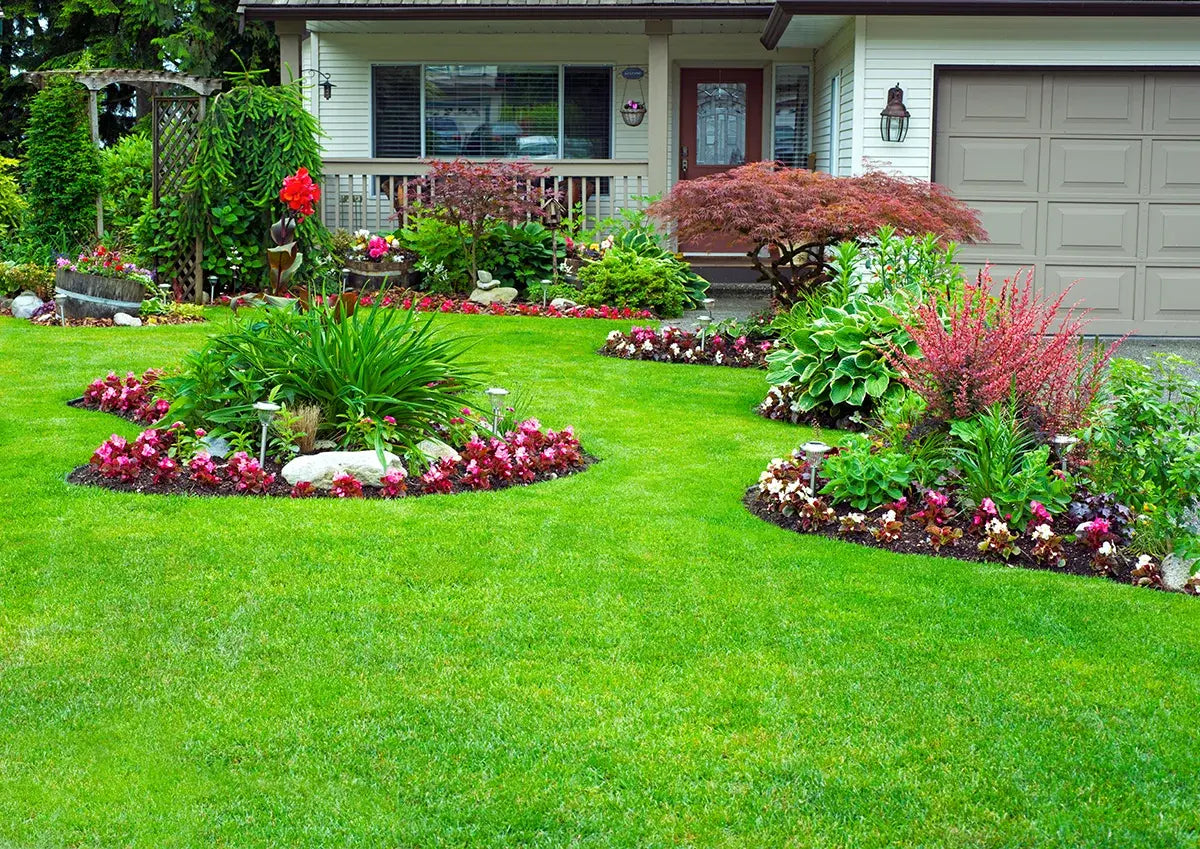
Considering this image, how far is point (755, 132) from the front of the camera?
56.0 feet

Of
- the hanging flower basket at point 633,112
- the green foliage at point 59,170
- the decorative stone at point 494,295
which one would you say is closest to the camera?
the decorative stone at point 494,295

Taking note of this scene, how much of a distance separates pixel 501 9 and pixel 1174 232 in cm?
757

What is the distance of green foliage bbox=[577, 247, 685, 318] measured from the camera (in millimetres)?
13344

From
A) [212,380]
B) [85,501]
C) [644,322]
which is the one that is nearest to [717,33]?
[644,322]

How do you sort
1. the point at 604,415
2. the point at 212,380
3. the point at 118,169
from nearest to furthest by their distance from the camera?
1. the point at 212,380
2. the point at 604,415
3. the point at 118,169

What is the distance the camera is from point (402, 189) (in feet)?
50.7

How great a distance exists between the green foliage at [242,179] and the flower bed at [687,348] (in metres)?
3.82

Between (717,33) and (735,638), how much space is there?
1306 centimetres

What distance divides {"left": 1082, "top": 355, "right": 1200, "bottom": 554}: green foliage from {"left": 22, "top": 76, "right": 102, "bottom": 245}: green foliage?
12227 millimetres

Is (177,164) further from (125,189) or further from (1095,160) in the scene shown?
(1095,160)

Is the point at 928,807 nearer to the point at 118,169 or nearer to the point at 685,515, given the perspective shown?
the point at 685,515

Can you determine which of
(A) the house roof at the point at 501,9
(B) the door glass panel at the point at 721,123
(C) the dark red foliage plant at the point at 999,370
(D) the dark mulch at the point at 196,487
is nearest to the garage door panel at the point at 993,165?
(A) the house roof at the point at 501,9

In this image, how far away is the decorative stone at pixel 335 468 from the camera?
640 cm

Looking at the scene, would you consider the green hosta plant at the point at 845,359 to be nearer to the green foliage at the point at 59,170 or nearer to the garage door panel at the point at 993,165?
the garage door panel at the point at 993,165
